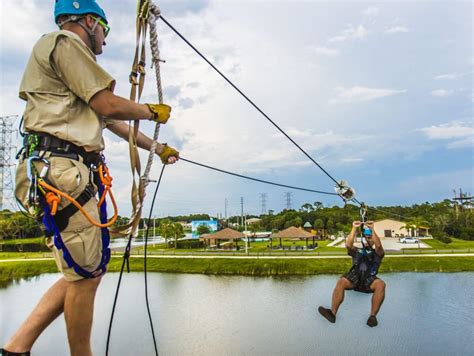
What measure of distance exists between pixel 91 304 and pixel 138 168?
67cm

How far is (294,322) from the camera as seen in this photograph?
14.1 meters

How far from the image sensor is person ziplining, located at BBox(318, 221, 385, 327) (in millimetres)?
4684

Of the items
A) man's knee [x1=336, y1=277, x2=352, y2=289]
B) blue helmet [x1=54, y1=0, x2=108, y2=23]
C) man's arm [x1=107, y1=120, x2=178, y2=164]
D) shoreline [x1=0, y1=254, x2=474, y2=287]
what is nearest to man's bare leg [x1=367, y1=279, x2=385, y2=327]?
man's knee [x1=336, y1=277, x2=352, y2=289]

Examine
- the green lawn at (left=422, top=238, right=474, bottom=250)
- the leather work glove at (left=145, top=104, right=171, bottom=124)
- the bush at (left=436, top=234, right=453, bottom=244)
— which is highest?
the leather work glove at (left=145, top=104, right=171, bottom=124)

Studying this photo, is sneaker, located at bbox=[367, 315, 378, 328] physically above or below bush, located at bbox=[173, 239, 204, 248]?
above

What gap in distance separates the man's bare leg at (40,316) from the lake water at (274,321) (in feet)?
34.6

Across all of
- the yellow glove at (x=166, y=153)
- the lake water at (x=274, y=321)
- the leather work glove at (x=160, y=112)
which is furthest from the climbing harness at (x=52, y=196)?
the lake water at (x=274, y=321)

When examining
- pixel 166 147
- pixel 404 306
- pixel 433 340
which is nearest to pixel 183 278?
pixel 404 306

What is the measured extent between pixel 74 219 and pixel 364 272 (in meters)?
4.08

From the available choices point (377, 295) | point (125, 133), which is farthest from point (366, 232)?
point (125, 133)

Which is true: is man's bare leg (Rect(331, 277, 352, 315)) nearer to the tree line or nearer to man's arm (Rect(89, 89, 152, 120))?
man's arm (Rect(89, 89, 152, 120))

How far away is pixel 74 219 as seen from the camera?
157 centimetres

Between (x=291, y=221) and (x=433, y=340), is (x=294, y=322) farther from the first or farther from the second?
(x=291, y=221)

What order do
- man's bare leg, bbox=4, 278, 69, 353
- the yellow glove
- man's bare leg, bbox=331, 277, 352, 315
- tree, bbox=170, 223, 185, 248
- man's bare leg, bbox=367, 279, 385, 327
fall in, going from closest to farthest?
man's bare leg, bbox=4, 278, 69, 353 → the yellow glove → man's bare leg, bbox=367, 279, 385, 327 → man's bare leg, bbox=331, 277, 352, 315 → tree, bbox=170, 223, 185, 248
